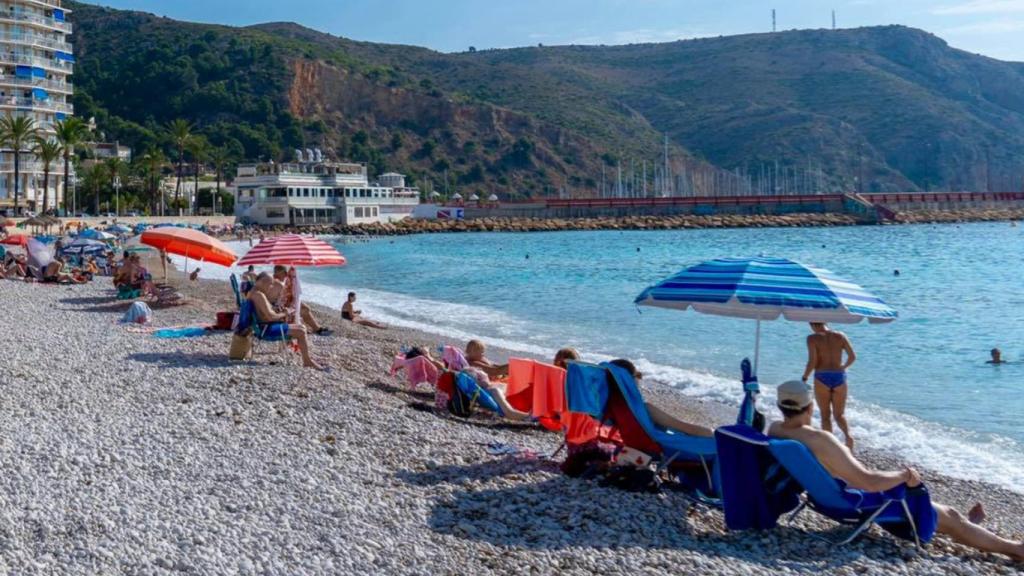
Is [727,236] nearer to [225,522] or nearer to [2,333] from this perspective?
[2,333]

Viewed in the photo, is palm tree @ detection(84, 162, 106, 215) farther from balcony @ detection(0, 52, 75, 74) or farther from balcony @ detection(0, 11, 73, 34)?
balcony @ detection(0, 11, 73, 34)

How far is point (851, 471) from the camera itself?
5957 mm

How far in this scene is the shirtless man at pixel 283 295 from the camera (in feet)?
44.7

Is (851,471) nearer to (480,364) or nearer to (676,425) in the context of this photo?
(676,425)

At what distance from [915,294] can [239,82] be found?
121099 mm

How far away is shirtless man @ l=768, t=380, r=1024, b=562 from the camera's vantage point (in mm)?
5922

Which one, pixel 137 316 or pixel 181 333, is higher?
pixel 137 316

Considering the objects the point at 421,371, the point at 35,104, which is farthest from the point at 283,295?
the point at 35,104

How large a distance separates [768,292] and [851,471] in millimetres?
1456

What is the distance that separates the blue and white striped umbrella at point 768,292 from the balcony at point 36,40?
238 ft

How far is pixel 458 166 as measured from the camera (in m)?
133

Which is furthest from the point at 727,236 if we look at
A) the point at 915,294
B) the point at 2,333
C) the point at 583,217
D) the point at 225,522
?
the point at 225,522

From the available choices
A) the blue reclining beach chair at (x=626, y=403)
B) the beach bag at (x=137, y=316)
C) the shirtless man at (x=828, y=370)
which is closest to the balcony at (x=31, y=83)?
the beach bag at (x=137, y=316)

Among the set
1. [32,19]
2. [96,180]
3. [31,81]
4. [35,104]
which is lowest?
[96,180]
